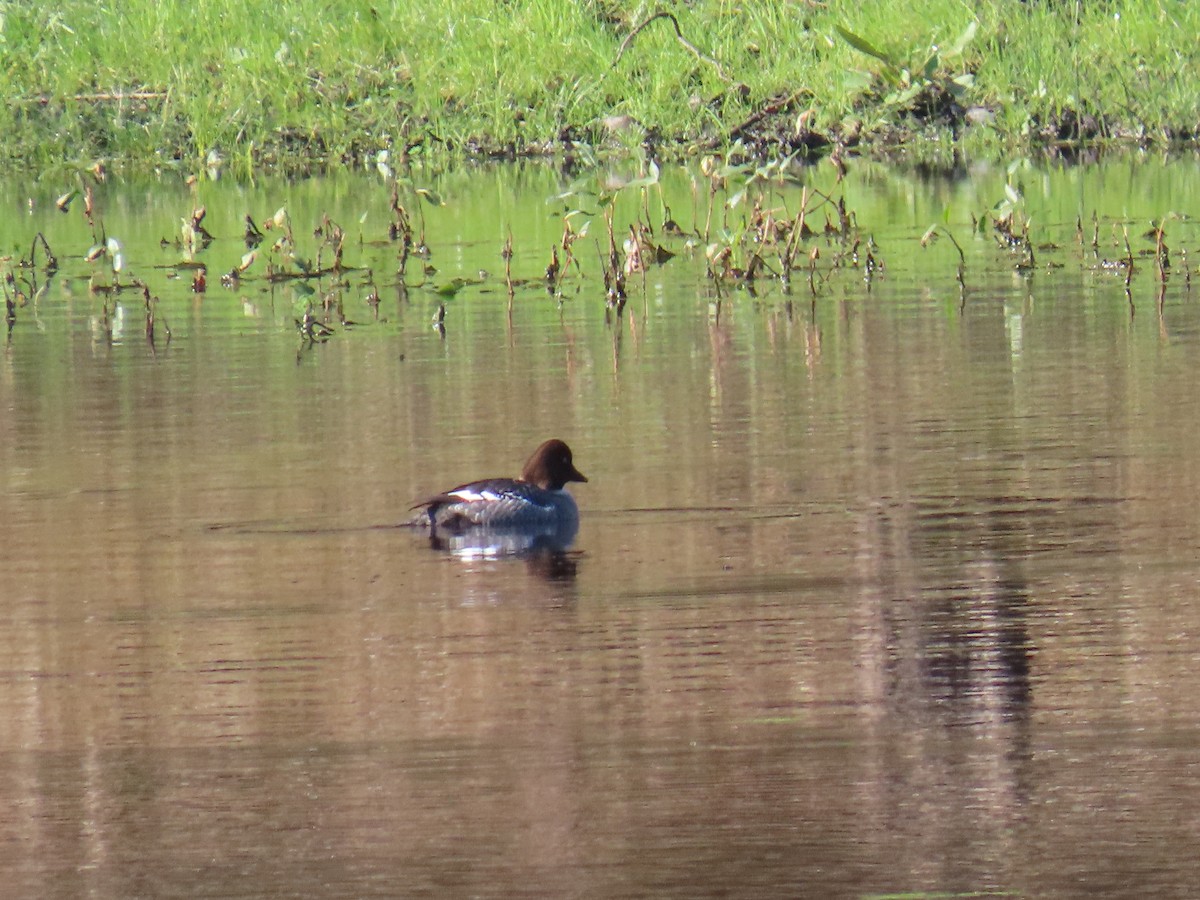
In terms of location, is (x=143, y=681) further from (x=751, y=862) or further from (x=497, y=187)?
(x=497, y=187)

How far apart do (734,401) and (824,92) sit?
49.2 ft

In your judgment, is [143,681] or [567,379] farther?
[567,379]

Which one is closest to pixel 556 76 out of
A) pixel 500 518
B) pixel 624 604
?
pixel 500 518

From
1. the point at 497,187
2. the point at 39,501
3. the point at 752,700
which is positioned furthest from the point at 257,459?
the point at 497,187

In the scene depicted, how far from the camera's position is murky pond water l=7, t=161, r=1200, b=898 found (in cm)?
571

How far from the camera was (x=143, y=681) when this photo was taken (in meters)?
7.15

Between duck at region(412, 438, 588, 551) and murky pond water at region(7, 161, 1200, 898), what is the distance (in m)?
0.13

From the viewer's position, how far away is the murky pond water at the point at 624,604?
5707 mm

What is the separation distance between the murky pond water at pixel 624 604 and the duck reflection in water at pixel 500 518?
127 mm

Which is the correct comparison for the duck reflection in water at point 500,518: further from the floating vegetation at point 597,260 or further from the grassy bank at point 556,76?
the grassy bank at point 556,76

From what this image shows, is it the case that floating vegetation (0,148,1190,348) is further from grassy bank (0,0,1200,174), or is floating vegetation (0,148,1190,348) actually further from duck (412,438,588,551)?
grassy bank (0,0,1200,174)

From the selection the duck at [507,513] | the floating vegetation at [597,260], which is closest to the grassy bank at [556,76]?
the floating vegetation at [597,260]

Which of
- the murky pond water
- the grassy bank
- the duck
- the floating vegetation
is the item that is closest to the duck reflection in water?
the duck

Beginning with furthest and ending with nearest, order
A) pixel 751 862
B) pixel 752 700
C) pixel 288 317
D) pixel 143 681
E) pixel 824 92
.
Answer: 1. pixel 824 92
2. pixel 288 317
3. pixel 143 681
4. pixel 752 700
5. pixel 751 862
